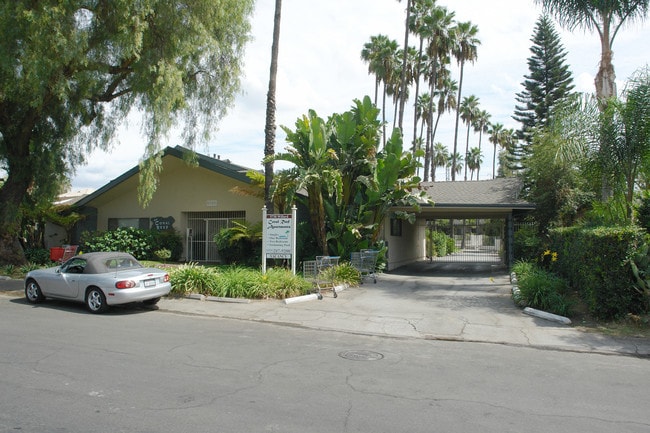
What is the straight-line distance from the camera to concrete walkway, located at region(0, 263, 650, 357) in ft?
28.6

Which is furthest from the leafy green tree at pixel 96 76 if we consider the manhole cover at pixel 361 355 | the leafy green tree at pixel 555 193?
the leafy green tree at pixel 555 193

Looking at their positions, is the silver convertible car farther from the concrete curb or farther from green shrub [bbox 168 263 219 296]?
the concrete curb

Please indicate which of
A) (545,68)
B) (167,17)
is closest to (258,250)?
(167,17)

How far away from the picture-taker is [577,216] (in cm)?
2019

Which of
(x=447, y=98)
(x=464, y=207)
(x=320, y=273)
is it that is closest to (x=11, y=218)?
(x=320, y=273)

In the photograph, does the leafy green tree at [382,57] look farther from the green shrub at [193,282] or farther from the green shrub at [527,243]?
the green shrub at [193,282]

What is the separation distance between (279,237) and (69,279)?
5.49 meters

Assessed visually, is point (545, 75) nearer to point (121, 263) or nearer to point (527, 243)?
point (527, 243)

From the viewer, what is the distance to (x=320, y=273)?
14461 millimetres

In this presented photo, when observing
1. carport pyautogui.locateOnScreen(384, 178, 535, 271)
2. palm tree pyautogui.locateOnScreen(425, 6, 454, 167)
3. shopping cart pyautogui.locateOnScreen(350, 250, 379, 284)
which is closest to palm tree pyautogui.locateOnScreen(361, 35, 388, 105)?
palm tree pyautogui.locateOnScreen(425, 6, 454, 167)

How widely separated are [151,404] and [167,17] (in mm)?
13805

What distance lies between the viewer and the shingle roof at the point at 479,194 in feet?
60.0

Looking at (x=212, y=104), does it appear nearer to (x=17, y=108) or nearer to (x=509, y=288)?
(x=17, y=108)

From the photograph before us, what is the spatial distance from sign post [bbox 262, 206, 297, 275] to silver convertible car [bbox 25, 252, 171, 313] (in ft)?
11.3
